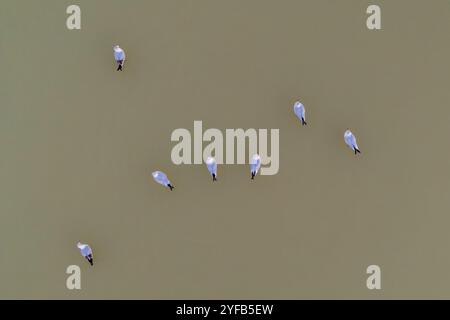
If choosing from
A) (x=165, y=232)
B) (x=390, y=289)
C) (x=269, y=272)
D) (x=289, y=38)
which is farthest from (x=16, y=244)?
(x=390, y=289)

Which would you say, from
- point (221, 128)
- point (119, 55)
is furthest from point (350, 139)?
point (119, 55)

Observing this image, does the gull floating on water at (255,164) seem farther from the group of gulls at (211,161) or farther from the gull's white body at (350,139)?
the gull's white body at (350,139)

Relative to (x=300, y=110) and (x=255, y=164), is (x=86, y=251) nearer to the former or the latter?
(x=255, y=164)

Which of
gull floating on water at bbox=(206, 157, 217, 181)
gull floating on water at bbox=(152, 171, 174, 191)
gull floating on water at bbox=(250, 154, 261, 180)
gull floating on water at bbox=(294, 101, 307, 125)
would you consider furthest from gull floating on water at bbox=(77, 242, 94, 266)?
gull floating on water at bbox=(294, 101, 307, 125)

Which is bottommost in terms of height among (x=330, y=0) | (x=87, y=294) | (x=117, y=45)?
(x=87, y=294)

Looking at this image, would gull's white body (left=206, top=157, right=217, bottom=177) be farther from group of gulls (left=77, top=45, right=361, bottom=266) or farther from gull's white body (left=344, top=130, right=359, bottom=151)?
gull's white body (left=344, top=130, right=359, bottom=151)

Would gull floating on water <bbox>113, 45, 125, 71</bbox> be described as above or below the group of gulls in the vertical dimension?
above

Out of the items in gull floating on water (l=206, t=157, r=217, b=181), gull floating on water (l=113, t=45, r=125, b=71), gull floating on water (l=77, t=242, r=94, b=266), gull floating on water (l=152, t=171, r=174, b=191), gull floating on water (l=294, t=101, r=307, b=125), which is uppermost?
gull floating on water (l=113, t=45, r=125, b=71)

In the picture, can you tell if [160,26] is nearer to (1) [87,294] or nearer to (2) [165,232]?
(2) [165,232]
